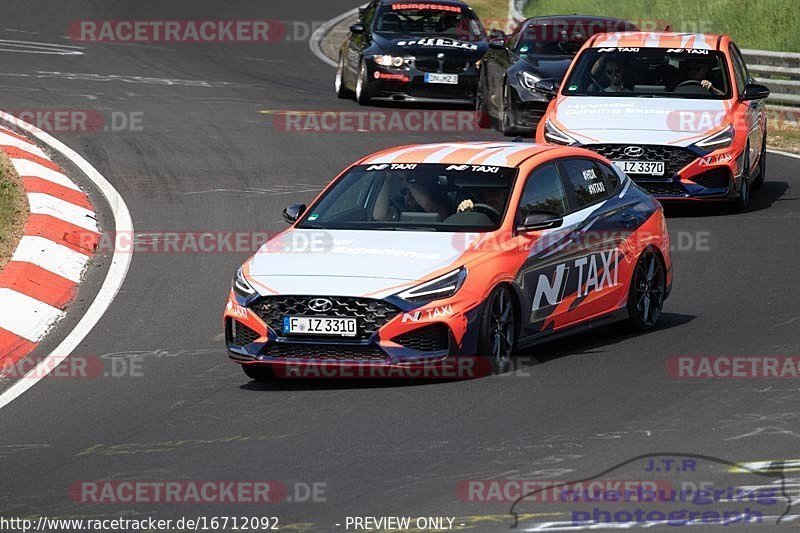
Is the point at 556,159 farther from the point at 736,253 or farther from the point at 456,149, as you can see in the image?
the point at 736,253

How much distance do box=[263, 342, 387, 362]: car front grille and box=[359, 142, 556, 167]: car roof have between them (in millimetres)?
1965

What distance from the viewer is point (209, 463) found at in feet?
28.6

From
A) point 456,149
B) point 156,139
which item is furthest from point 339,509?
point 156,139

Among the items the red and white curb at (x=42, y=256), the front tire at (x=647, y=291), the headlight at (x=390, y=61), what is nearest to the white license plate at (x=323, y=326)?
the red and white curb at (x=42, y=256)

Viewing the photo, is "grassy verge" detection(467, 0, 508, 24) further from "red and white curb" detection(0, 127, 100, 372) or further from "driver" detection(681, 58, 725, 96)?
"red and white curb" detection(0, 127, 100, 372)

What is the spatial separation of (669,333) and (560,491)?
14.4 feet

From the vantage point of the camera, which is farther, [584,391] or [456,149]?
[456,149]

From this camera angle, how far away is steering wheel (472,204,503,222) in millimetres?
11227

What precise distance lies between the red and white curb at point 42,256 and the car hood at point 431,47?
7.25m

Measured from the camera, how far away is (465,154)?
1197 centimetres

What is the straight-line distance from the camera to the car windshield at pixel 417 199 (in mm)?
11297

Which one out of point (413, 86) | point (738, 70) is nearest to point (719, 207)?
point (738, 70)

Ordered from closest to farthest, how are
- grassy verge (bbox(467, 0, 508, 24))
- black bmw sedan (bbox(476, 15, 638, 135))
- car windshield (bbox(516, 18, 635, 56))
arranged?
black bmw sedan (bbox(476, 15, 638, 135)), car windshield (bbox(516, 18, 635, 56)), grassy verge (bbox(467, 0, 508, 24))

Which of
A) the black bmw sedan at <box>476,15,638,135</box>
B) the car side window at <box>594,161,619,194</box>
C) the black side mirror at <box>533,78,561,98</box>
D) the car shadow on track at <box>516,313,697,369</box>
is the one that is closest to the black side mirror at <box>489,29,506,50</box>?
the black bmw sedan at <box>476,15,638,135</box>
